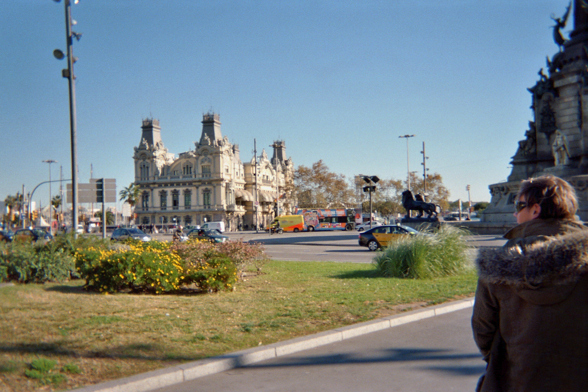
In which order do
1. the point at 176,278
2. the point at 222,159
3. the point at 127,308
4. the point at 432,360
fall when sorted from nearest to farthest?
the point at 432,360 → the point at 127,308 → the point at 176,278 → the point at 222,159

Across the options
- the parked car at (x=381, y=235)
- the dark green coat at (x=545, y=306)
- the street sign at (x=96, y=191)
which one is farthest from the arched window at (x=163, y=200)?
the dark green coat at (x=545, y=306)

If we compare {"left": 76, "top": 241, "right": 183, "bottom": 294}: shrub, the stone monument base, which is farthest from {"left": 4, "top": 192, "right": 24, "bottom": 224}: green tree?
the stone monument base

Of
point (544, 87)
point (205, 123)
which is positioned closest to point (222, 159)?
point (205, 123)

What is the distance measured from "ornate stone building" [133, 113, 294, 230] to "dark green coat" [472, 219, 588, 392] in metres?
87.1

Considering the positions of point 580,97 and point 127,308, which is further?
point 580,97

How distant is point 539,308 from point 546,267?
0.21m

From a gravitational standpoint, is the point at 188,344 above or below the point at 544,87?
below

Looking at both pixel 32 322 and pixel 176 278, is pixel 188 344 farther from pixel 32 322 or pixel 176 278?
pixel 176 278

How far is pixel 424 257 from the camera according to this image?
12.6 m

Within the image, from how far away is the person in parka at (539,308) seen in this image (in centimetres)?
232

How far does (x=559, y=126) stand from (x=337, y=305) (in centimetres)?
2916

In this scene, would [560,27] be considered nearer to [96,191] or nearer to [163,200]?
[96,191]

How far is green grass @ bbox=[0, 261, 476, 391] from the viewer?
5430mm

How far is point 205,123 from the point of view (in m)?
99.8
